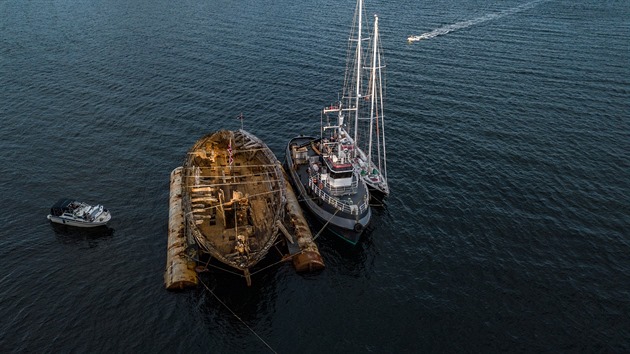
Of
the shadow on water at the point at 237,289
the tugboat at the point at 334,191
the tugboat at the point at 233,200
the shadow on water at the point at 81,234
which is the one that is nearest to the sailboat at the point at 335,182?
the tugboat at the point at 334,191

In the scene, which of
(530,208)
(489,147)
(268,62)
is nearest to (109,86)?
(268,62)

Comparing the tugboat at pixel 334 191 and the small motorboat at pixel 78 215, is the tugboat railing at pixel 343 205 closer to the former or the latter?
the tugboat at pixel 334 191

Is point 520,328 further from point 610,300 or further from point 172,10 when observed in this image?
point 172,10

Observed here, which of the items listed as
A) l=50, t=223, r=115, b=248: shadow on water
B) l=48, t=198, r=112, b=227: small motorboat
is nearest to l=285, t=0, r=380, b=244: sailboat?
l=50, t=223, r=115, b=248: shadow on water

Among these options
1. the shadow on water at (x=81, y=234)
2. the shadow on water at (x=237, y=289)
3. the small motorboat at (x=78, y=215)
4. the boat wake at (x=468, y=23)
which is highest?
the boat wake at (x=468, y=23)

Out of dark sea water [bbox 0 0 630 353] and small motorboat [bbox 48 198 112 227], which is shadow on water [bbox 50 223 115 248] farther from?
small motorboat [bbox 48 198 112 227]
